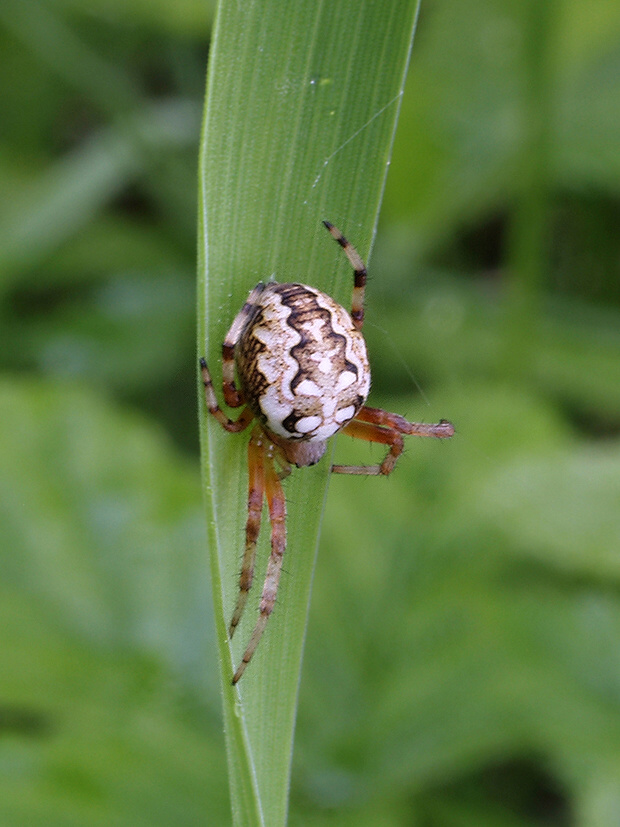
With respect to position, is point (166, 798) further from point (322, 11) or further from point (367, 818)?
point (322, 11)

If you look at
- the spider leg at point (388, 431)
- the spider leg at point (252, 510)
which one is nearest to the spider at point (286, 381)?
the spider leg at point (252, 510)

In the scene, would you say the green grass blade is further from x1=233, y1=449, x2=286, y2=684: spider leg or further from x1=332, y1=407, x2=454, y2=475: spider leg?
x1=332, y1=407, x2=454, y2=475: spider leg

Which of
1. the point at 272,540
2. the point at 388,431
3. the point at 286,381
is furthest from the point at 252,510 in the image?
the point at 388,431

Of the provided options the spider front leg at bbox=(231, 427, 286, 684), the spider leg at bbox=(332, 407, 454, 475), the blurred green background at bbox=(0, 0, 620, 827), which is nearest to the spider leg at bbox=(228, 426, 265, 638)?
the spider front leg at bbox=(231, 427, 286, 684)

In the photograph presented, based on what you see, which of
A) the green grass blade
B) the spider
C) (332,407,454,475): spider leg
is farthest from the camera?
(332,407,454,475): spider leg

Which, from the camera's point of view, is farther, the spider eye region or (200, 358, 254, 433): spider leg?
the spider eye region

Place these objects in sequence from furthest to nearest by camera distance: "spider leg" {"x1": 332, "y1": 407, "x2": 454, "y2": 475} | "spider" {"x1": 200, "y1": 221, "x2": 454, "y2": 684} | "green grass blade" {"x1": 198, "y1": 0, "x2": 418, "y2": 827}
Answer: "spider leg" {"x1": 332, "y1": 407, "x2": 454, "y2": 475} → "spider" {"x1": 200, "y1": 221, "x2": 454, "y2": 684} → "green grass blade" {"x1": 198, "y1": 0, "x2": 418, "y2": 827}

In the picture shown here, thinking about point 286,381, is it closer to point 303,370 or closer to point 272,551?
point 303,370
